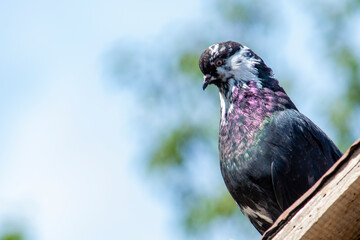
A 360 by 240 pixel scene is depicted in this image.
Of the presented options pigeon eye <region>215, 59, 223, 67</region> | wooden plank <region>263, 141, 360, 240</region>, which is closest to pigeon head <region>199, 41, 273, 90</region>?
pigeon eye <region>215, 59, 223, 67</region>

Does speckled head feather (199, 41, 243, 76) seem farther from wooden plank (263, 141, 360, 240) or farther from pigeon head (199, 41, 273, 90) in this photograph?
wooden plank (263, 141, 360, 240)

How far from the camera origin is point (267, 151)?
4.93 m

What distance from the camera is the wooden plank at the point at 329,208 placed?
11.1ft

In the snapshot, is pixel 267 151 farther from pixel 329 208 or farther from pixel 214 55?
pixel 329 208

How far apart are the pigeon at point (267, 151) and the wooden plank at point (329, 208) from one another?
1.32 m

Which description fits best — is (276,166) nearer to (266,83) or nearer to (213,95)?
(266,83)

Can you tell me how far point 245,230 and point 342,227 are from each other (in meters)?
7.50

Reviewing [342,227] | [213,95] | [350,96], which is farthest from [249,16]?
[342,227]

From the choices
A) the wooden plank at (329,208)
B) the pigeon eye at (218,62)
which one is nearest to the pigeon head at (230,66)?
the pigeon eye at (218,62)

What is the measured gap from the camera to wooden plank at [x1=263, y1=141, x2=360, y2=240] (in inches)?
133

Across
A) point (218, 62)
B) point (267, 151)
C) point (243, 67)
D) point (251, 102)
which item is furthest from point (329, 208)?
point (218, 62)

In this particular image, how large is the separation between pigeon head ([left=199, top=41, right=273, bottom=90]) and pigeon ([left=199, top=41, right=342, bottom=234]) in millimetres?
94

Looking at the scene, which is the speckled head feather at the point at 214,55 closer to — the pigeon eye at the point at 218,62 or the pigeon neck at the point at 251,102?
the pigeon eye at the point at 218,62

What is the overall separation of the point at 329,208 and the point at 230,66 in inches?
95.8
